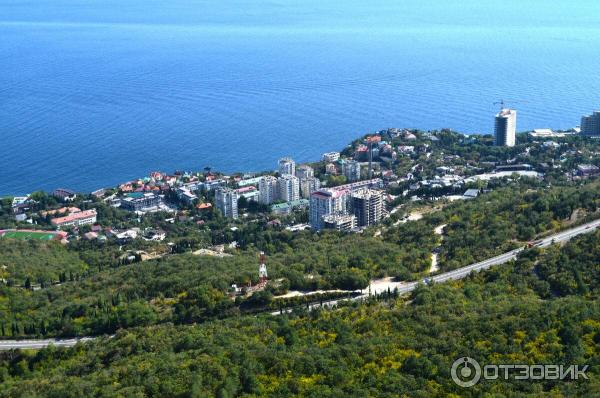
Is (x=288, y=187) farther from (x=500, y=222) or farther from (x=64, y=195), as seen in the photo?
(x=500, y=222)

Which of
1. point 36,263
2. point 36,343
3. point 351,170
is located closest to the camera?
point 36,343

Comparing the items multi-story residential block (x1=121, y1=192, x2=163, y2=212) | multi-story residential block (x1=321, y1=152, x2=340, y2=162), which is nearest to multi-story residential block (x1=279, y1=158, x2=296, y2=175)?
multi-story residential block (x1=321, y1=152, x2=340, y2=162)

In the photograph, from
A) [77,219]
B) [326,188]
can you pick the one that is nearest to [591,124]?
[326,188]

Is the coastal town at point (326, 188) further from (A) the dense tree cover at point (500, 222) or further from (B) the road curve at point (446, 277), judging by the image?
(B) the road curve at point (446, 277)

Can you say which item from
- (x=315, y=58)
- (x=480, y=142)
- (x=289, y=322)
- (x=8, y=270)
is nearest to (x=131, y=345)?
Result: (x=289, y=322)

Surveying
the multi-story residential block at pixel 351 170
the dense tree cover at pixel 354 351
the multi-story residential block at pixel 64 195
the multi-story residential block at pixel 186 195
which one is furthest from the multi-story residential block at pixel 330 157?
the dense tree cover at pixel 354 351

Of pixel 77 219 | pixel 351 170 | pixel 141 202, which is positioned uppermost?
pixel 351 170
